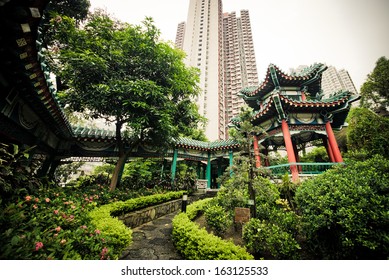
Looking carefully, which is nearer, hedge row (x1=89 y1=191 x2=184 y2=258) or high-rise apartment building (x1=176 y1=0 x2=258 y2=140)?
hedge row (x1=89 y1=191 x2=184 y2=258)

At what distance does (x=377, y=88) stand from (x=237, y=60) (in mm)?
39510

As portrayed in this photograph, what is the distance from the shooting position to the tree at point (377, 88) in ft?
42.4

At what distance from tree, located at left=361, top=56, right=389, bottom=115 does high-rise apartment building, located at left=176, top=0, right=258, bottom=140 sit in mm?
19981

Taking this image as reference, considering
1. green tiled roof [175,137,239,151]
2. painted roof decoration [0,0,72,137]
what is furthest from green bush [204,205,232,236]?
green tiled roof [175,137,239,151]

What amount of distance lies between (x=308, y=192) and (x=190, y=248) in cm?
287

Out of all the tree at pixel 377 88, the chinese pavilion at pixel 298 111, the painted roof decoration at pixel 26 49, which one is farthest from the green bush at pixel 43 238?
the tree at pixel 377 88

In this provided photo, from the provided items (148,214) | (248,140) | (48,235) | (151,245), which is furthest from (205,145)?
(48,235)

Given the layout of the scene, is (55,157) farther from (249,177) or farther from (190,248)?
(249,177)

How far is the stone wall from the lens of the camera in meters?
5.52

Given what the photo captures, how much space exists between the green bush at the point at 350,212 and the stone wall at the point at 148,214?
5.29m

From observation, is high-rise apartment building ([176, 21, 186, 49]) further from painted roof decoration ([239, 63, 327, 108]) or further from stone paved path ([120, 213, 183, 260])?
stone paved path ([120, 213, 183, 260])

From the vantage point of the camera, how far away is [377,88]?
1384 centimetres

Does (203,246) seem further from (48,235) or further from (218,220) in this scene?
(48,235)
